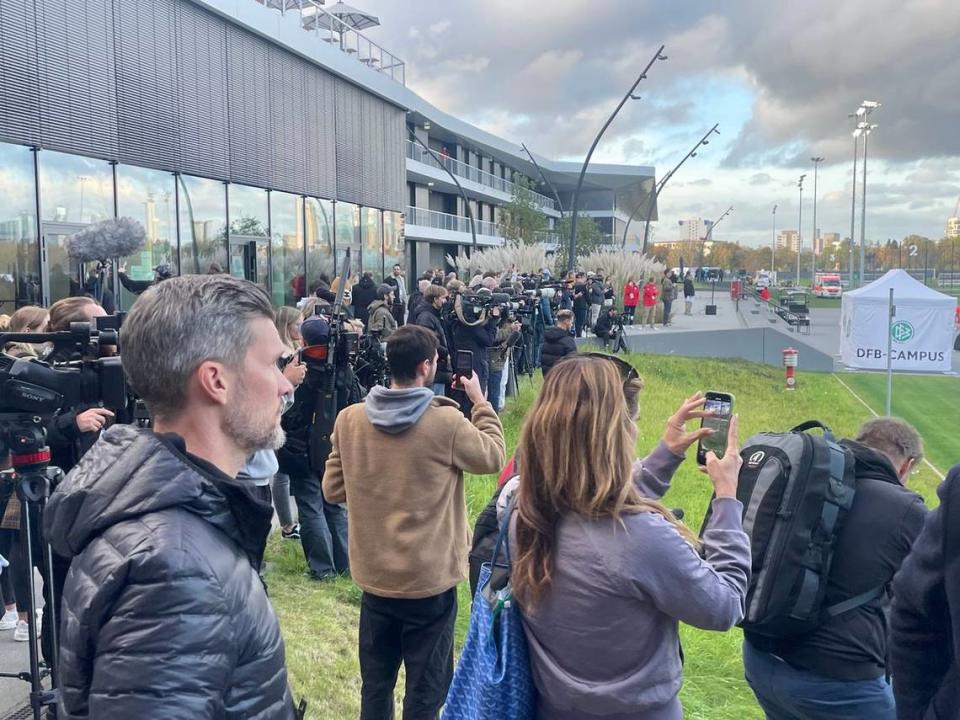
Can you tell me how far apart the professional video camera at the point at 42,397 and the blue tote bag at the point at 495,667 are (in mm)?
1609

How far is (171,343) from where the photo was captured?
160 cm

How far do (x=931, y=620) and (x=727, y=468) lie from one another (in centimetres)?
64

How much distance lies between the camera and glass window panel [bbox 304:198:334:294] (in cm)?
2697

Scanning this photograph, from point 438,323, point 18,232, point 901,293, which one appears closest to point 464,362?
point 438,323

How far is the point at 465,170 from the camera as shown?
181ft

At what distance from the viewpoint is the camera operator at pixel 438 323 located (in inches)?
363

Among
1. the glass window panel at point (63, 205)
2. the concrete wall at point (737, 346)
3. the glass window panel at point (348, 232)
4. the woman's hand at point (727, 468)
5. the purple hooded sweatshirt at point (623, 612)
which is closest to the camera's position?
the purple hooded sweatshirt at point (623, 612)

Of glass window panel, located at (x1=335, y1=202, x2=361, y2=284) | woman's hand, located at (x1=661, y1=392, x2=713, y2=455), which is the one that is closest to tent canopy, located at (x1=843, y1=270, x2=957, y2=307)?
woman's hand, located at (x1=661, y1=392, x2=713, y2=455)

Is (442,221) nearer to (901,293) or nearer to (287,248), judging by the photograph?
(287,248)

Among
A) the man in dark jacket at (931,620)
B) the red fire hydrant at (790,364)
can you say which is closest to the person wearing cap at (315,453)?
the man in dark jacket at (931,620)

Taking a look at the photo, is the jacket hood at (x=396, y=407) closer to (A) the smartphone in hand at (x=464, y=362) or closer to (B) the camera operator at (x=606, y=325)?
(A) the smartphone in hand at (x=464, y=362)

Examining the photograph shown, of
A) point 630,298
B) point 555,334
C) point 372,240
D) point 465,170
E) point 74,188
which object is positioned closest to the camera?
point 555,334

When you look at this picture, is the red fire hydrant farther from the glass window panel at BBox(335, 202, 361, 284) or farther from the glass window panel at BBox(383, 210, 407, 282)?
the glass window panel at BBox(383, 210, 407, 282)

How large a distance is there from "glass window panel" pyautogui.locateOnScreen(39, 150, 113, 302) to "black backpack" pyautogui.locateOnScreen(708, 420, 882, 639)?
13.9 metres
